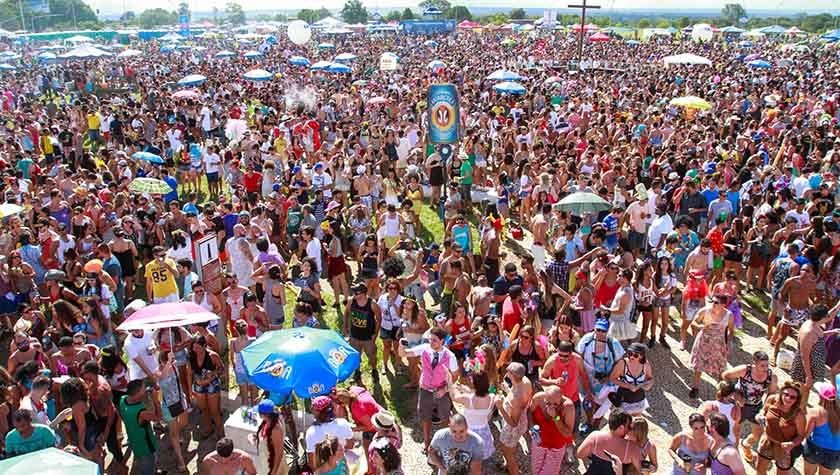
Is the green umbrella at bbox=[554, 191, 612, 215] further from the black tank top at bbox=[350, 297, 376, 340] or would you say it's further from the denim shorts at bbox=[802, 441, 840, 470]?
the denim shorts at bbox=[802, 441, 840, 470]

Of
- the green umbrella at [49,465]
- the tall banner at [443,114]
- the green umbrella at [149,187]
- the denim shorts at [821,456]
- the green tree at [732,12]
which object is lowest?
the denim shorts at [821,456]

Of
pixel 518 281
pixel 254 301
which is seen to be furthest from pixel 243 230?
pixel 518 281

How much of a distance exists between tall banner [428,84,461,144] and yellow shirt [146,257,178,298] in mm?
5874

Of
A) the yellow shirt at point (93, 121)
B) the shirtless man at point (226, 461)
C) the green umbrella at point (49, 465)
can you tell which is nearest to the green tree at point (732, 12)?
the yellow shirt at point (93, 121)

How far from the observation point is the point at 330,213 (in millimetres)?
10523

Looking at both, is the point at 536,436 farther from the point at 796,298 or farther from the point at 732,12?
the point at 732,12

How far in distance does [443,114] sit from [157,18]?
12230cm

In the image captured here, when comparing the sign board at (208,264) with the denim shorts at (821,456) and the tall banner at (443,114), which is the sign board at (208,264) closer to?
the tall banner at (443,114)

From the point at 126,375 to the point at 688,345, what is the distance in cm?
632

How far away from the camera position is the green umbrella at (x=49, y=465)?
4.09m

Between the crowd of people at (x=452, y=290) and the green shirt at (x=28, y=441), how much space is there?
0.05 ft

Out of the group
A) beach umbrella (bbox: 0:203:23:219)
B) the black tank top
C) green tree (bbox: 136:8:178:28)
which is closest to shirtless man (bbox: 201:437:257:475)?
the black tank top

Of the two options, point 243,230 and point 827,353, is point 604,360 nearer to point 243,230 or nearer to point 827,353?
point 827,353

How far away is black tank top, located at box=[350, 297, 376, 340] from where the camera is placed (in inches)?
291
